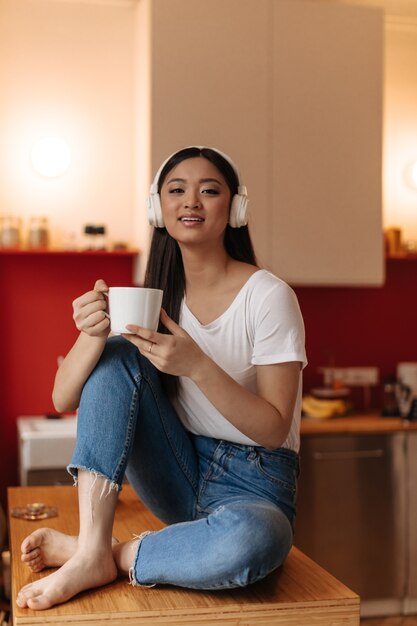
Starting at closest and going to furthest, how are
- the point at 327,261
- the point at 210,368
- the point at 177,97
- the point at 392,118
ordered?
the point at 210,368
the point at 177,97
the point at 327,261
the point at 392,118

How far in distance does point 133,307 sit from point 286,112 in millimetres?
2032

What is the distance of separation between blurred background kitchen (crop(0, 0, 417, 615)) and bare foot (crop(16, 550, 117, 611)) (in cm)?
139

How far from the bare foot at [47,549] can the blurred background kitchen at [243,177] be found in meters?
1.28

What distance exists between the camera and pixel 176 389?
2025 mm

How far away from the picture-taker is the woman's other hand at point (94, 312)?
1755 millimetres

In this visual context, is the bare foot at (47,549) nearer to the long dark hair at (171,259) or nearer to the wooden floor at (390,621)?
the long dark hair at (171,259)

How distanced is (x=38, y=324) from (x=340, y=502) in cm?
141

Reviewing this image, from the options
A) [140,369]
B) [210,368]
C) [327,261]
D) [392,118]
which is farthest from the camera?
[392,118]

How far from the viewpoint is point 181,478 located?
1969 millimetres

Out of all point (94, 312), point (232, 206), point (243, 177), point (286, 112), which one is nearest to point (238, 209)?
point (232, 206)

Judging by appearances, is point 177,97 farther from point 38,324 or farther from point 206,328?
point 206,328

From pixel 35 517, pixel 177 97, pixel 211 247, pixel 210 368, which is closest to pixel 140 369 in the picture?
pixel 210 368

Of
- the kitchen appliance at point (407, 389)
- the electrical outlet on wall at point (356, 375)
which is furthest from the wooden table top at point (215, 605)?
the electrical outlet on wall at point (356, 375)

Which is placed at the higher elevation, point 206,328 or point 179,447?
point 206,328
